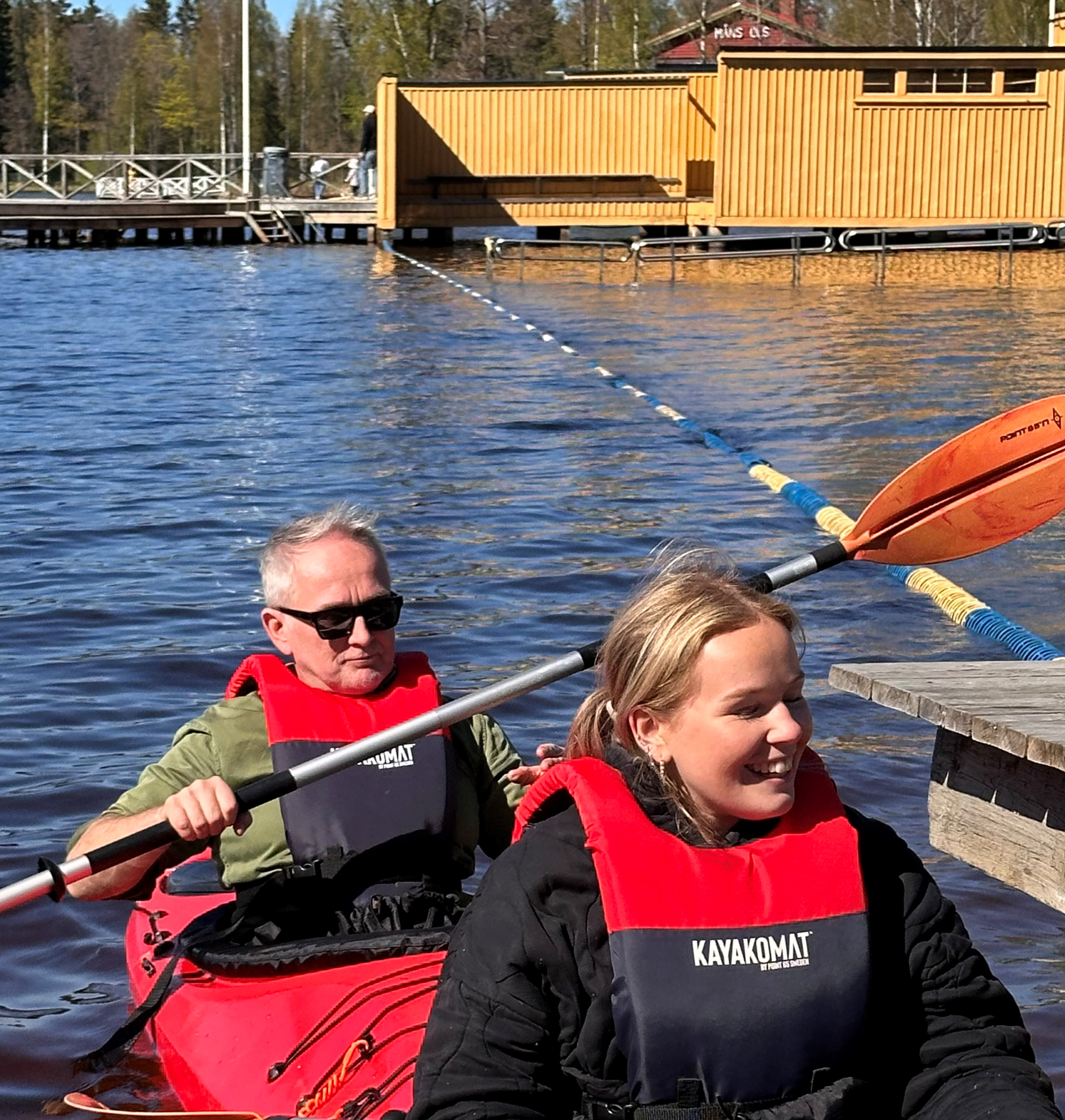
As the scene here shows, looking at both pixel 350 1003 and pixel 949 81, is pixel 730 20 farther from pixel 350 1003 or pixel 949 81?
pixel 350 1003

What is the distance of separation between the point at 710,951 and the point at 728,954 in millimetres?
23

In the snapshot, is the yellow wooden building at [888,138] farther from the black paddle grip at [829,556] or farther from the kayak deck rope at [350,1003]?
the kayak deck rope at [350,1003]

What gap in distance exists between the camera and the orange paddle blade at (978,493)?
4.09 m

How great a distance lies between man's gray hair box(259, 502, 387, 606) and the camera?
329cm

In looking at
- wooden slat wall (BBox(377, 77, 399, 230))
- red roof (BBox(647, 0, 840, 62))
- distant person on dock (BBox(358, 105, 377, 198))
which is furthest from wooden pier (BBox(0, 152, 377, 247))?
red roof (BBox(647, 0, 840, 62))

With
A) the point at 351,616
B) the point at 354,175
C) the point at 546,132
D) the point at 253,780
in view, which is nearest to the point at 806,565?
the point at 351,616

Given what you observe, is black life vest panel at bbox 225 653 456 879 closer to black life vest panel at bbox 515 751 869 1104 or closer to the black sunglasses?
the black sunglasses

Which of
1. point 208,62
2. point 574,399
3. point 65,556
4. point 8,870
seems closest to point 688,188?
point 574,399

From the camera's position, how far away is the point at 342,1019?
9.54 ft

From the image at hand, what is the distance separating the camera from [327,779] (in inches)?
128

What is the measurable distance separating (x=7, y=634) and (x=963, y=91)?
82.3 feet

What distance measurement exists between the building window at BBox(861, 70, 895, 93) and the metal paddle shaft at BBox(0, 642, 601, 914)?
2755cm

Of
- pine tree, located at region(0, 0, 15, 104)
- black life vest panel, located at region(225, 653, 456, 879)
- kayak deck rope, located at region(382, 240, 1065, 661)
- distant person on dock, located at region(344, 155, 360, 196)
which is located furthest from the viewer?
pine tree, located at region(0, 0, 15, 104)

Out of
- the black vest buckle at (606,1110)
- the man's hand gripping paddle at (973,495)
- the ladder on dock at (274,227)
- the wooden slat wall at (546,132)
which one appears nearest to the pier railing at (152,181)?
the ladder on dock at (274,227)
